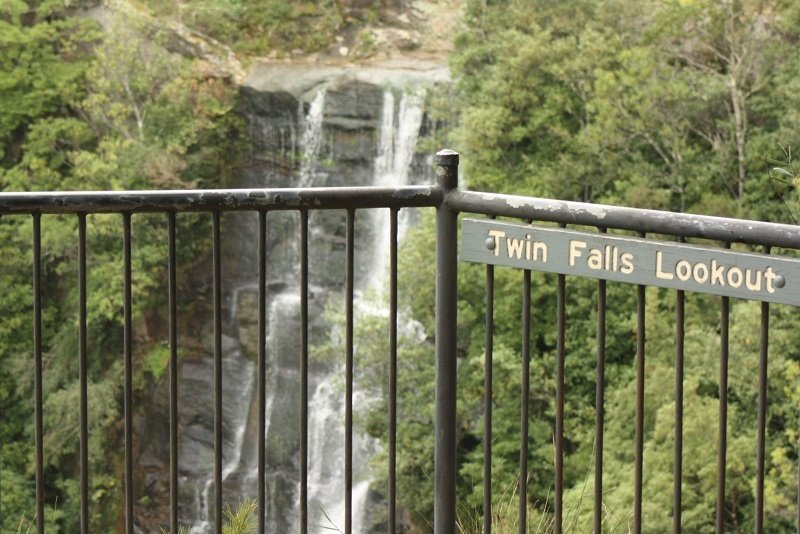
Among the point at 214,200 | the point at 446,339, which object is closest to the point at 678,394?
the point at 446,339

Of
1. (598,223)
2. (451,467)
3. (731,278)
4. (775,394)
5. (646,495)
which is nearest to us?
(731,278)

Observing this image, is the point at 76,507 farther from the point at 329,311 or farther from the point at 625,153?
the point at 625,153

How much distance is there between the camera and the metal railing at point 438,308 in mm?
3068

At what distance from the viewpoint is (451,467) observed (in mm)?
3543

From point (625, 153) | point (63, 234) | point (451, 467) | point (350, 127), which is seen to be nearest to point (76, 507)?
point (63, 234)

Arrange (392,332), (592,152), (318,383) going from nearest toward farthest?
(392,332), (592,152), (318,383)

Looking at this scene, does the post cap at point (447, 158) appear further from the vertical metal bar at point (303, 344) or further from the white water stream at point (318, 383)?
the white water stream at point (318, 383)

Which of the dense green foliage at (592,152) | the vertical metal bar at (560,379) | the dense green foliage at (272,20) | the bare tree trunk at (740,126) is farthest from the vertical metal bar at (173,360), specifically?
the dense green foliage at (272,20)

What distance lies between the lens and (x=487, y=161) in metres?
26.6

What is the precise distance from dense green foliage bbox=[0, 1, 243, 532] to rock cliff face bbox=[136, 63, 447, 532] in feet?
3.05

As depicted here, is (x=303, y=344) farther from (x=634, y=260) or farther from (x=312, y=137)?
(x=312, y=137)

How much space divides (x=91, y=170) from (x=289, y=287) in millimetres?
4694

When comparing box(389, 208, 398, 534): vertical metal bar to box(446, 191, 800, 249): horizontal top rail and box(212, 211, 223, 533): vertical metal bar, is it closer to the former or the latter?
box(446, 191, 800, 249): horizontal top rail

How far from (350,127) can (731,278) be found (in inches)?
1035
